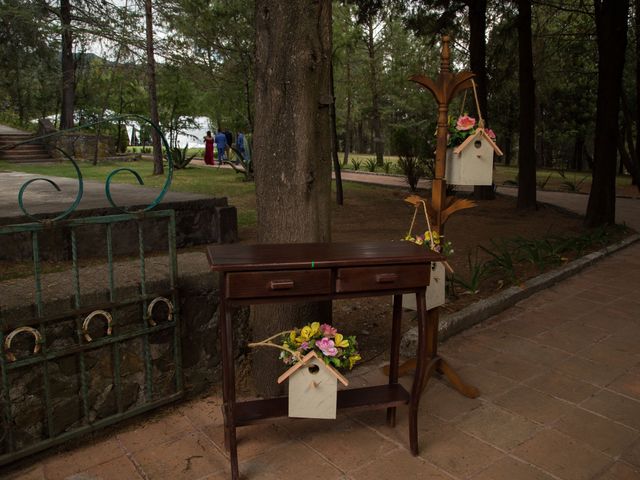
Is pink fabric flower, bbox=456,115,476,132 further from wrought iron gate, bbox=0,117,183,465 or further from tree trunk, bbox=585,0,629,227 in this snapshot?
tree trunk, bbox=585,0,629,227

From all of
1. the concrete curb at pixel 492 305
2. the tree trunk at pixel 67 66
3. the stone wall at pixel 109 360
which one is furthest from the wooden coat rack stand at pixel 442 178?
the tree trunk at pixel 67 66

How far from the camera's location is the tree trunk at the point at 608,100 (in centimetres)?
826

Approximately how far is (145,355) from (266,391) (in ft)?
2.34

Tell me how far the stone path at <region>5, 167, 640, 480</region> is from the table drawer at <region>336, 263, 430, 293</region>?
0.84 m

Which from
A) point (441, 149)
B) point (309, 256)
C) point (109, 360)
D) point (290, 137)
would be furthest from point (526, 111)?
point (109, 360)

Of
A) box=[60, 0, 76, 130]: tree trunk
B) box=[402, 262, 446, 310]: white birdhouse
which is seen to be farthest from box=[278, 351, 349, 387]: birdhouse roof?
box=[60, 0, 76, 130]: tree trunk

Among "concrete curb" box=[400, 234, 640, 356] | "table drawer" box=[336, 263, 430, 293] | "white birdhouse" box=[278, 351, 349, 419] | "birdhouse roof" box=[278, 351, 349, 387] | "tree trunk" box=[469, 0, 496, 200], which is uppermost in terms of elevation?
"tree trunk" box=[469, 0, 496, 200]

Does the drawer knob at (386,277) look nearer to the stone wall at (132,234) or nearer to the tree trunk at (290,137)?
the tree trunk at (290,137)

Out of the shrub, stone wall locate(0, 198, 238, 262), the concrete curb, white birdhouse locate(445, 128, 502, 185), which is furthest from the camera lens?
the shrub

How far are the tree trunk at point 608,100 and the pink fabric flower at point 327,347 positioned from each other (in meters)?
7.67

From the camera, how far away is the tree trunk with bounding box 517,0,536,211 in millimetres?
10219

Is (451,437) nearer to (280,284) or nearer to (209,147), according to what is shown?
(280,284)

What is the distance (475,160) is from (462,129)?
20 centimetres

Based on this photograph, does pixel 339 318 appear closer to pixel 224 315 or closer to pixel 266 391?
pixel 266 391
